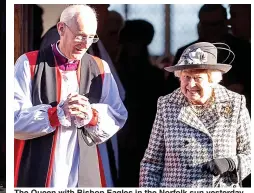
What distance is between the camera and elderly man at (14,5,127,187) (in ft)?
9.25

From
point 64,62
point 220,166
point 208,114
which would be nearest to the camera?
point 220,166

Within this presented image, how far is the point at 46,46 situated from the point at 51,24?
162 mm

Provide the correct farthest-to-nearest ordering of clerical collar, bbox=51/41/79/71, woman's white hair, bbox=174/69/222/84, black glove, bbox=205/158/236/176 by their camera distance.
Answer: clerical collar, bbox=51/41/79/71, woman's white hair, bbox=174/69/222/84, black glove, bbox=205/158/236/176

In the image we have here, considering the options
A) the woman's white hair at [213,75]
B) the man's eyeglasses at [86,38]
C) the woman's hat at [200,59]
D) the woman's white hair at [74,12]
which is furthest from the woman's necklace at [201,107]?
the woman's white hair at [74,12]

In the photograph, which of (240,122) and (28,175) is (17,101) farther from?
(240,122)

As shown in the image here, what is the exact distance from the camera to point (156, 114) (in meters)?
2.85

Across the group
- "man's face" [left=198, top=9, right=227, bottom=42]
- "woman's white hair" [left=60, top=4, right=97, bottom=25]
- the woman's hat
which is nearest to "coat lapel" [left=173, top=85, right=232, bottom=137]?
the woman's hat

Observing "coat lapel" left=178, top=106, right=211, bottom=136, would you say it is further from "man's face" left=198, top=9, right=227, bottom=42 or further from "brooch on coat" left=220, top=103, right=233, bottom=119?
"man's face" left=198, top=9, right=227, bottom=42

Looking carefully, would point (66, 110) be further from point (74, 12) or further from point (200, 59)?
point (200, 59)

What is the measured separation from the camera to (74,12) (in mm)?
2822

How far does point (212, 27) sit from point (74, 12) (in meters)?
0.99

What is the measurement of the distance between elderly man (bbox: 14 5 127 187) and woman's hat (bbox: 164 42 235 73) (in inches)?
20.3

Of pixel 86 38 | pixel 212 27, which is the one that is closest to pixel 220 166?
pixel 212 27
